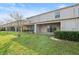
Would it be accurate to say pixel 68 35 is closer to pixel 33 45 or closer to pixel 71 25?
pixel 71 25

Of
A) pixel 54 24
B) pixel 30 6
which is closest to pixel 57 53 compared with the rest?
pixel 54 24

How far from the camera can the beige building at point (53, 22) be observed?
379cm

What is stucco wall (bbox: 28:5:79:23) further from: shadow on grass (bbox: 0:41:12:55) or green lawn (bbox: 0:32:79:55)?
shadow on grass (bbox: 0:41:12:55)

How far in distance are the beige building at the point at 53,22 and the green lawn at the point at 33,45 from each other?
0.17 meters

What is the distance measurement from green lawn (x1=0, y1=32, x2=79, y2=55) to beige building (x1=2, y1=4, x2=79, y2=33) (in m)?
0.17

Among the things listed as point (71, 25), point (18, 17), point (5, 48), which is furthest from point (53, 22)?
point (5, 48)

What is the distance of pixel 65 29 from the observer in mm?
3818

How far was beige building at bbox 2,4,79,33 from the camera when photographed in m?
3.79

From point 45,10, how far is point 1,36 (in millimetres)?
1061

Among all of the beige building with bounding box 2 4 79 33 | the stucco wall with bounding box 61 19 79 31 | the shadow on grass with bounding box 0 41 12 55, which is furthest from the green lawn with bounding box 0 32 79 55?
the stucco wall with bounding box 61 19 79 31

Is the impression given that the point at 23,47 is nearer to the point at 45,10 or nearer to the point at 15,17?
the point at 15,17

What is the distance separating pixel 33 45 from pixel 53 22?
0.64 meters

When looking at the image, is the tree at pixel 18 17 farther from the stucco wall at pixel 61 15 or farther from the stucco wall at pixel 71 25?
the stucco wall at pixel 71 25

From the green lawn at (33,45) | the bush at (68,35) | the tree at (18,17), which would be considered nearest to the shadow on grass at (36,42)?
the green lawn at (33,45)
